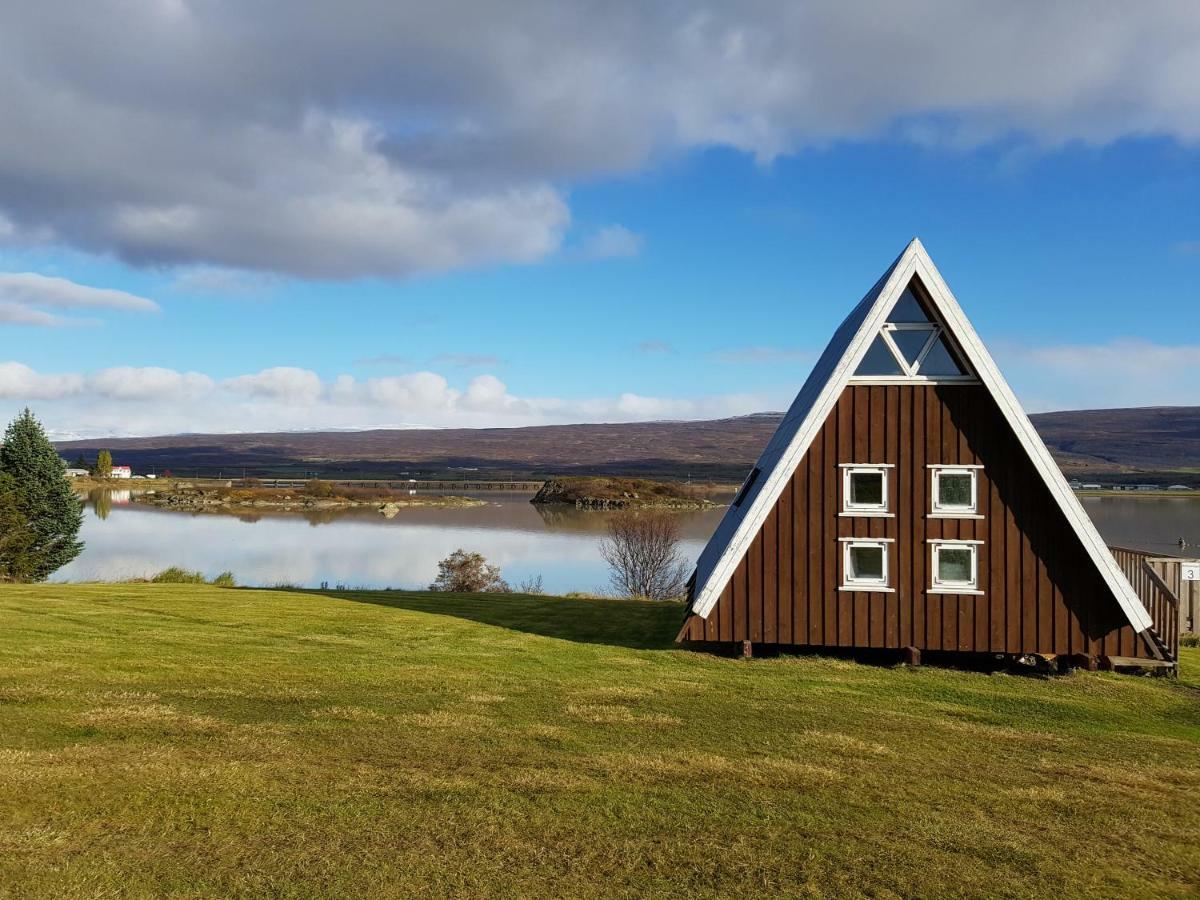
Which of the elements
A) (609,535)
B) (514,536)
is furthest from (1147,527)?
(514,536)

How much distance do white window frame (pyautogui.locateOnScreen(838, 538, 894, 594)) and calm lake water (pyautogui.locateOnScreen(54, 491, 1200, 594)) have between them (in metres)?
29.8

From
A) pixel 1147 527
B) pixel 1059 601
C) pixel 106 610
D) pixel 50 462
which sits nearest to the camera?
pixel 1059 601

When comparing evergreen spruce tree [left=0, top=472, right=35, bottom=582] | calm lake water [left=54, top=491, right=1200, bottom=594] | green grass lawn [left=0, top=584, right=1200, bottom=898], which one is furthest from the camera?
calm lake water [left=54, top=491, right=1200, bottom=594]

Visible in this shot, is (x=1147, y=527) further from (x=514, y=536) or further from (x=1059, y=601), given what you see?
(x=1059, y=601)

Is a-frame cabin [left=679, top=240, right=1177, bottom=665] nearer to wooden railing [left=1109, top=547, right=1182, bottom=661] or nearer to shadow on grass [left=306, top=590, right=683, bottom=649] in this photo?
wooden railing [left=1109, top=547, right=1182, bottom=661]

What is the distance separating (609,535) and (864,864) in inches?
2536

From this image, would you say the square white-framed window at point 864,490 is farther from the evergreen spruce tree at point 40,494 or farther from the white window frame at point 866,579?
the evergreen spruce tree at point 40,494

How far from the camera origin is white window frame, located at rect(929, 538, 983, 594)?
1551 centimetres

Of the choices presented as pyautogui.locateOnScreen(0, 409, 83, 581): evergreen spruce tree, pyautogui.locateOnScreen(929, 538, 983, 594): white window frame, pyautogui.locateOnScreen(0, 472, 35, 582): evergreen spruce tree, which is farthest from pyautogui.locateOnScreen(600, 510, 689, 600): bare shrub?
pyautogui.locateOnScreen(0, 409, 83, 581): evergreen spruce tree

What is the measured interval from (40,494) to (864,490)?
162 ft

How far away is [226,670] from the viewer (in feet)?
46.8

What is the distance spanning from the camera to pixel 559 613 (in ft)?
75.2

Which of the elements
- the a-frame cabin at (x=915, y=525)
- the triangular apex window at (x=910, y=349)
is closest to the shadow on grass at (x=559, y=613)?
the a-frame cabin at (x=915, y=525)

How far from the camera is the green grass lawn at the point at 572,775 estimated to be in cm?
692
